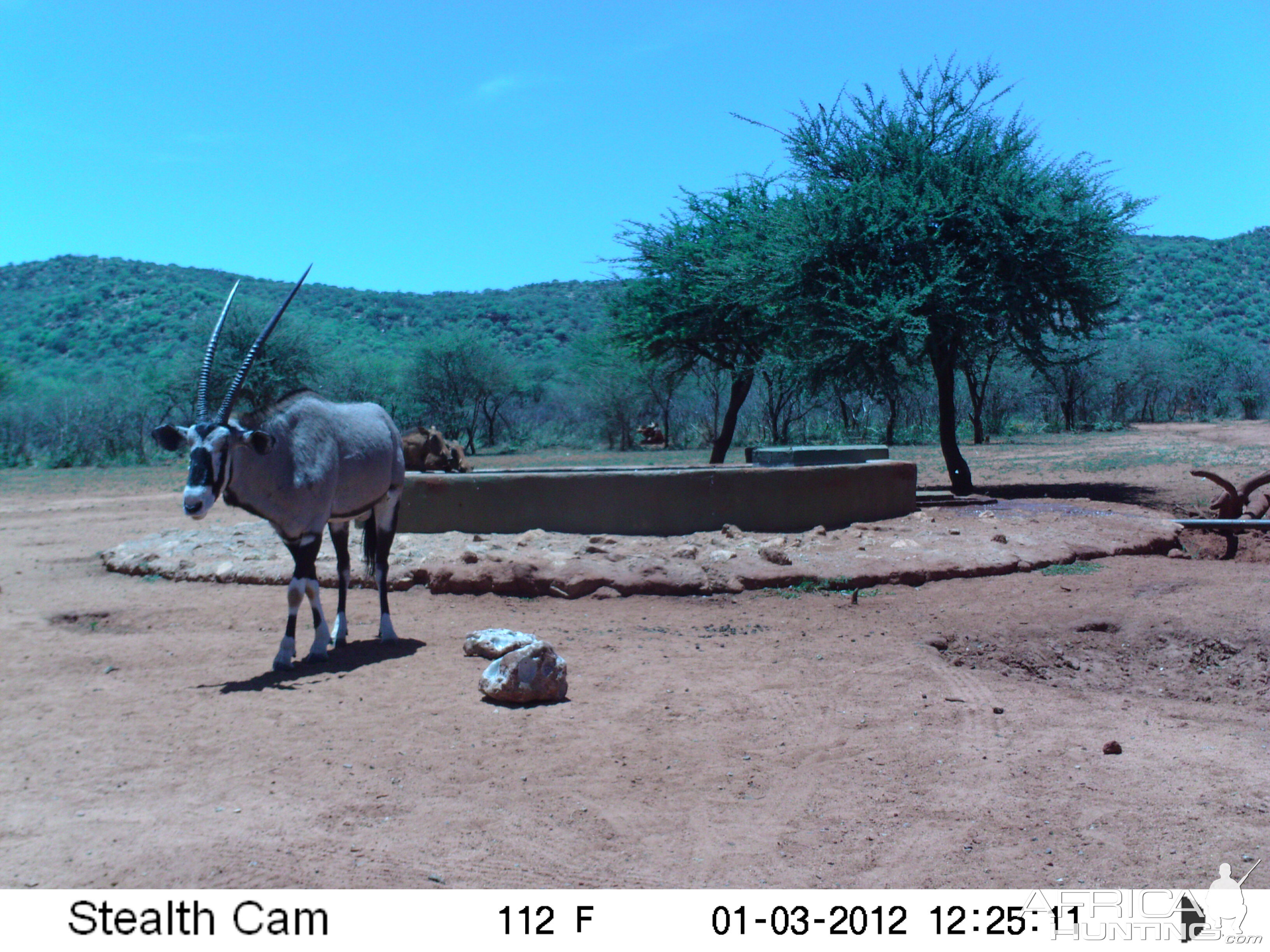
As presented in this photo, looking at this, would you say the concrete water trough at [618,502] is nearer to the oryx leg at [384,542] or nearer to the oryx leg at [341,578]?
the oryx leg at [384,542]

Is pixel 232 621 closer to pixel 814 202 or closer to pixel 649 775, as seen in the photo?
pixel 649 775

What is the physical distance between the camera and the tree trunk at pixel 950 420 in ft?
50.3

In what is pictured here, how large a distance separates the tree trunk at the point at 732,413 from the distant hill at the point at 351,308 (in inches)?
998

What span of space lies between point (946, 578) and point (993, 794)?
5.14 m

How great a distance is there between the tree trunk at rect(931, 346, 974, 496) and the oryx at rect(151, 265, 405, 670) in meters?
10.3

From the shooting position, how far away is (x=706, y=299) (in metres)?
18.6

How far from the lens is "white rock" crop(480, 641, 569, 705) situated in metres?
5.50

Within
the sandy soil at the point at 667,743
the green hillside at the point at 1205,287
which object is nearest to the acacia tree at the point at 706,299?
the sandy soil at the point at 667,743

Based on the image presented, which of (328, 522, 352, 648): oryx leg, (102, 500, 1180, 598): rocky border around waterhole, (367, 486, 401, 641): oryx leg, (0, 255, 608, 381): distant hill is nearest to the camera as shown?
(328, 522, 352, 648): oryx leg

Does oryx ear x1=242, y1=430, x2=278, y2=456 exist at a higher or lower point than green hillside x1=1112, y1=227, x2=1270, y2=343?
lower

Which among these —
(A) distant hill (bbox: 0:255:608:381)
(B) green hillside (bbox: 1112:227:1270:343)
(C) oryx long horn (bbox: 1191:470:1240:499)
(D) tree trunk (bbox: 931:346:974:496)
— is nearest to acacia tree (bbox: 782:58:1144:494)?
(D) tree trunk (bbox: 931:346:974:496)

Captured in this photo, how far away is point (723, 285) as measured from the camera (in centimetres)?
1739

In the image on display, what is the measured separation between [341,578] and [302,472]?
1.12 meters

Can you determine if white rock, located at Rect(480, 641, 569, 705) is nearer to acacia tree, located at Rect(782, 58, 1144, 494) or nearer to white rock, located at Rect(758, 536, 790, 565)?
white rock, located at Rect(758, 536, 790, 565)
